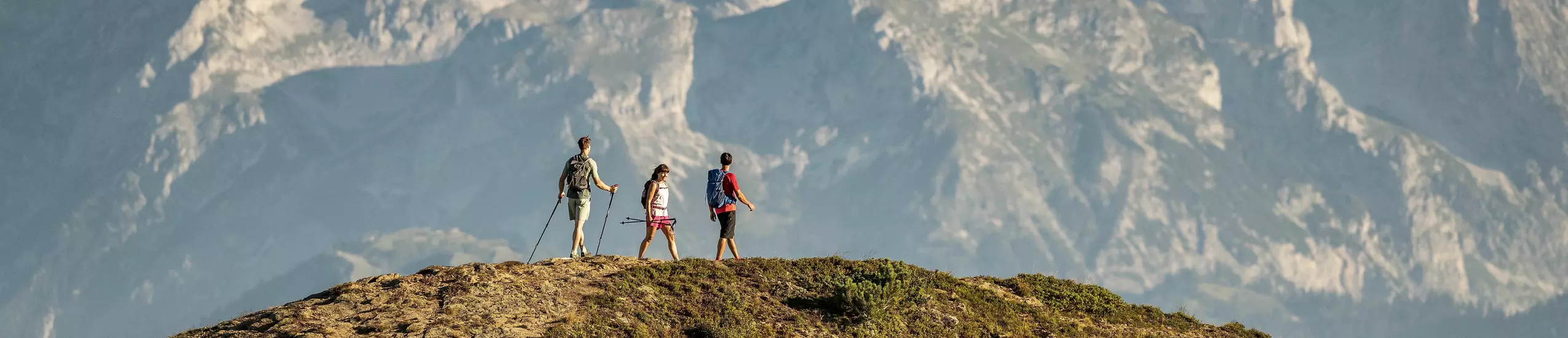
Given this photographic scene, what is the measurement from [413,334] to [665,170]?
7831mm

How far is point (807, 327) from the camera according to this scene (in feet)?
81.2

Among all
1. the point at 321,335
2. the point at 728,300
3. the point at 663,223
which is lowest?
the point at 321,335

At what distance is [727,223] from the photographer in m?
29.4

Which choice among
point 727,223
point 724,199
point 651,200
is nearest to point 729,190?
point 724,199

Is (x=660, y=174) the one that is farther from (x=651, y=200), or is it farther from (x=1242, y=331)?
(x=1242, y=331)

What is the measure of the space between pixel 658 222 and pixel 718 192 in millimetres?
1277

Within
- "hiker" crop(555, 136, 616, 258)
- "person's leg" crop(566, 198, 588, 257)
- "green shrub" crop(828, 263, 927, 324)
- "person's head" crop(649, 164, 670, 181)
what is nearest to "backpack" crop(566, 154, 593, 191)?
"hiker" crop(555, 136, 616, 258)

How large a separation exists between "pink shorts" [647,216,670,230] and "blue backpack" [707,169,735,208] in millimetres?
917

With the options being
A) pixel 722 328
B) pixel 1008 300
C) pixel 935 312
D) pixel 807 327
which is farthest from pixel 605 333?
pixel 1008 300

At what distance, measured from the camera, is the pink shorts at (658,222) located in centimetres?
2917

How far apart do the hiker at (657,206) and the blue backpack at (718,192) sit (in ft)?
2.81

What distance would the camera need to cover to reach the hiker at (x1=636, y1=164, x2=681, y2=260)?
94.6 ft

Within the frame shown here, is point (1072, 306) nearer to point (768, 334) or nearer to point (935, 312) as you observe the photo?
point (935, 312)

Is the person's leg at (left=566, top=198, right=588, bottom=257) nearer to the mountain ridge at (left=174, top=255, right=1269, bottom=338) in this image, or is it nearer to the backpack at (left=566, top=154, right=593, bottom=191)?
the backpack at (left=566, top=154, right=593, bottom=191)
